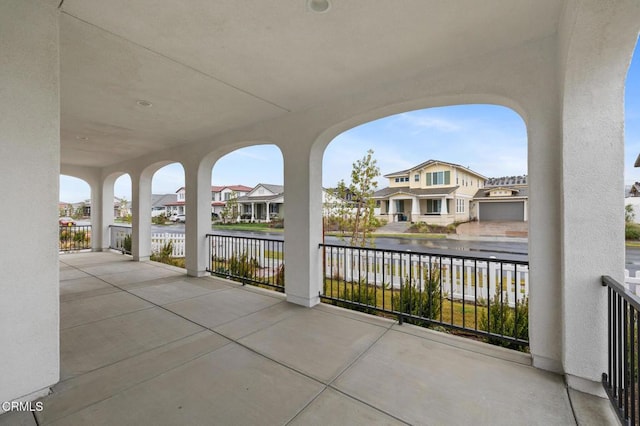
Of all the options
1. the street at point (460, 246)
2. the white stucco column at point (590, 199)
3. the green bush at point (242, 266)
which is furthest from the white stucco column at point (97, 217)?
the white stucco column at point (590, 199)

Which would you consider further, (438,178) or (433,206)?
(438,178)

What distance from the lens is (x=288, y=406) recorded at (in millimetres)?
1850

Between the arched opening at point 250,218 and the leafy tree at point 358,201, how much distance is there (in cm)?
134

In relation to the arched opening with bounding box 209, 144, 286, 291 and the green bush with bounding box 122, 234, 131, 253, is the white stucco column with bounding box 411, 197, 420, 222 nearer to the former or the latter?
the arched opening with bounding box 209, 144, 286, 291

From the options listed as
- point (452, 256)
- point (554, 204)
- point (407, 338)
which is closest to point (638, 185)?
point (554, 204)

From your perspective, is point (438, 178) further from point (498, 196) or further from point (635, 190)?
point (635, 190)

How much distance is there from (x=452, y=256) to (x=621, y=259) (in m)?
1.34

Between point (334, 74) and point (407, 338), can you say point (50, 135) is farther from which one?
point (407, 338)

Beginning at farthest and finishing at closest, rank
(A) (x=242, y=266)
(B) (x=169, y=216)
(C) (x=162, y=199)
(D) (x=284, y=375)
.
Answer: (C) (x=162, y=199), (B) (x=169, y=216), (A) (x=242, y=266), (D) (x=284, y=375)

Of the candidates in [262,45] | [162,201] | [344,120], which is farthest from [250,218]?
[162,201]

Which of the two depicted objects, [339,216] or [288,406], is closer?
[288,406]

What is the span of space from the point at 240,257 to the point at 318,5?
15.2 feet

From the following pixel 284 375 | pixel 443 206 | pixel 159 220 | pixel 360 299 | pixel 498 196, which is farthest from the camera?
pixel 159 220

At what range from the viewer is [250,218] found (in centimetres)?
A: 1562
